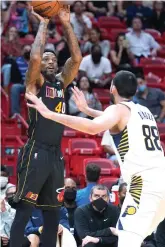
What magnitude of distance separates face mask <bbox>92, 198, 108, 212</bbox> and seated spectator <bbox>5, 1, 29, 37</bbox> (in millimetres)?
7424

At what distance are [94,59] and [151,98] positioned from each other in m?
1.58

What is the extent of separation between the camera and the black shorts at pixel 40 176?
7.72m

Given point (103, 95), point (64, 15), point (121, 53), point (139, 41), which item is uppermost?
point (64, 15)

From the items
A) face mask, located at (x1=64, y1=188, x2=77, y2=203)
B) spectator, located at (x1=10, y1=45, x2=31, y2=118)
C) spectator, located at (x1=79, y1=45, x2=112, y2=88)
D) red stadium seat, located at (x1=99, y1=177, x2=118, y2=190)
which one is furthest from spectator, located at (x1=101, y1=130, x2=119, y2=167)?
spectator, located at (x1=79, y1=45, x2=112, y2=88)

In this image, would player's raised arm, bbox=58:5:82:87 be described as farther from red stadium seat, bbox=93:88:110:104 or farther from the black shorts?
red stadium seat, bbox=93:88:110:104

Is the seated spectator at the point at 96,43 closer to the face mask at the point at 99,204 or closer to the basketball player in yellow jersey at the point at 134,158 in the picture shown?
the face mask at the point at 99,204

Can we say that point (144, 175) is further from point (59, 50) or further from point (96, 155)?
point (59, 50)

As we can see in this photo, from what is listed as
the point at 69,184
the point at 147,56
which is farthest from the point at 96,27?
the point at 69,184

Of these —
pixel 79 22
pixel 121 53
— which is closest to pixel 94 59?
pixel 121 53

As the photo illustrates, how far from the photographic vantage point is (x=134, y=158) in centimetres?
698

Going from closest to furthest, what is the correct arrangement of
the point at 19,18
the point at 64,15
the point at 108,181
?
the point at 64,15
the point at 108,181
the point at 19,18

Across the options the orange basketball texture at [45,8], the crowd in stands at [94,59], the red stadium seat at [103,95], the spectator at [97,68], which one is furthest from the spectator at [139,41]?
the orange basketball texture at [45,8]

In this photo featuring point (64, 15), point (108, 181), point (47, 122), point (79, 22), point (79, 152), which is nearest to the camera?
point (47, 122)

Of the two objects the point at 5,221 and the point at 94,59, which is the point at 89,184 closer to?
the point at 5,221
